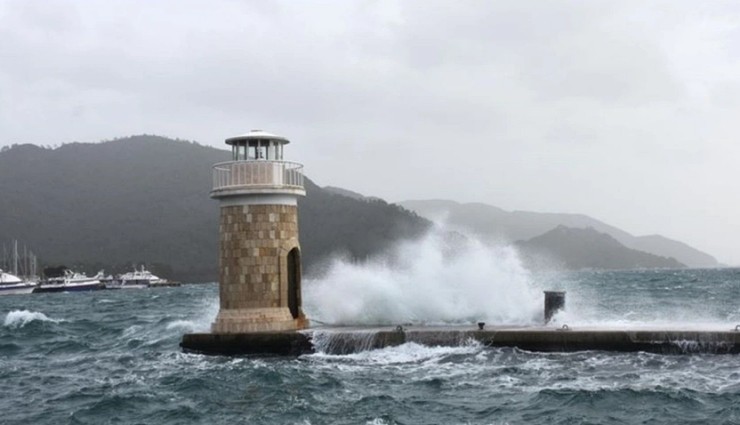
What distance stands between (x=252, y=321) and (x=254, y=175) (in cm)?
407

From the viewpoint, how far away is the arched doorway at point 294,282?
87.7ft

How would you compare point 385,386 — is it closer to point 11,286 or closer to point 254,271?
point 254,271

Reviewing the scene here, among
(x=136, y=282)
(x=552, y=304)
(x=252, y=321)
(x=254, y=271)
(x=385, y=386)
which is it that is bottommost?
(x=136, y=282)

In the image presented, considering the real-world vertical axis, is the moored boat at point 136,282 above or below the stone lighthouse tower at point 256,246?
below

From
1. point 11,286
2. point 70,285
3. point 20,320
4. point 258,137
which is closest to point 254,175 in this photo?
Result: point 258,137

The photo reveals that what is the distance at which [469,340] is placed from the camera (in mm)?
23109

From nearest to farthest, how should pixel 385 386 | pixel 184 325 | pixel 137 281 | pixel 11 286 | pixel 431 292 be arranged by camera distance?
pixel 385 386 → pixel 431 292 → pixel 184 325 → pixel 11 286 → pixel 137 281

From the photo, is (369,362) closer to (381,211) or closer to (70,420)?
(70,420)

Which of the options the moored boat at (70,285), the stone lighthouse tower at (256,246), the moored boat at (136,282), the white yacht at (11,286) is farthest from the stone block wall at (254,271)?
the moored boat at (136,282)

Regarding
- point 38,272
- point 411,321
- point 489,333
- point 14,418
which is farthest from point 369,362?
point 38,272

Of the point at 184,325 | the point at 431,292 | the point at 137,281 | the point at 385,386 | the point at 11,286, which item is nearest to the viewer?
the point at 385,386

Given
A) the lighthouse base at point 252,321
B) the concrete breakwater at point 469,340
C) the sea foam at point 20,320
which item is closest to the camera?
the concrete breakwater at point 469,340

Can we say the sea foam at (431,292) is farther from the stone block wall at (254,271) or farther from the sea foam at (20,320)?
the sea foam at (20,320)

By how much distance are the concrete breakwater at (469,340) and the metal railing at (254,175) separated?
4.24 m
